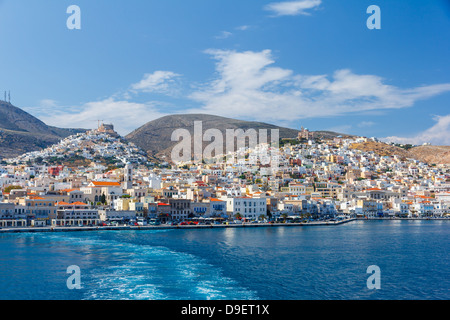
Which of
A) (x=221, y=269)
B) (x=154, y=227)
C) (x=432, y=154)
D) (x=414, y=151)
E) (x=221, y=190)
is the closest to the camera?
(x=221, y=269)

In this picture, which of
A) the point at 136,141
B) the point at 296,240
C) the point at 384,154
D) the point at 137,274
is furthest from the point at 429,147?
the point at 137,274

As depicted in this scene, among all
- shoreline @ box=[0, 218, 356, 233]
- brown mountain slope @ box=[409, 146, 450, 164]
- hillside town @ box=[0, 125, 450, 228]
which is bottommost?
shoreline @ box=[0, 218, 356, 233]

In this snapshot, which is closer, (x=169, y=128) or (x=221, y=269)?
(x=221, y=269)

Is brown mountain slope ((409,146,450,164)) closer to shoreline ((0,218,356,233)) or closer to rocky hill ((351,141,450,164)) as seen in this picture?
rocky hill ((351,141,450,164))

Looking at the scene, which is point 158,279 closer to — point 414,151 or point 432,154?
point 414,151

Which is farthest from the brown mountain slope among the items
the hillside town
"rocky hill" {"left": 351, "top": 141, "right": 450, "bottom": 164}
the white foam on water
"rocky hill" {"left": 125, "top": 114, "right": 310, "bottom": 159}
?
the white foam on water

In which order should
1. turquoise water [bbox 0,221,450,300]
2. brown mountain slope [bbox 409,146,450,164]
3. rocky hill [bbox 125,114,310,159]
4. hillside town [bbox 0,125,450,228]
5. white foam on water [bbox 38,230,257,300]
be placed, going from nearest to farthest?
white foam on water [bbox 38,230,257,300]
turquoise water [bbox 0,221,450,300]
hillside town [bbox 0,125,450,228]
brown mountain slope [bbox 409,146,450,164]
rocky hill [bbox 125,114,310,159]

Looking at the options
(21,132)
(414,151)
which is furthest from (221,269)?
(21,132)
